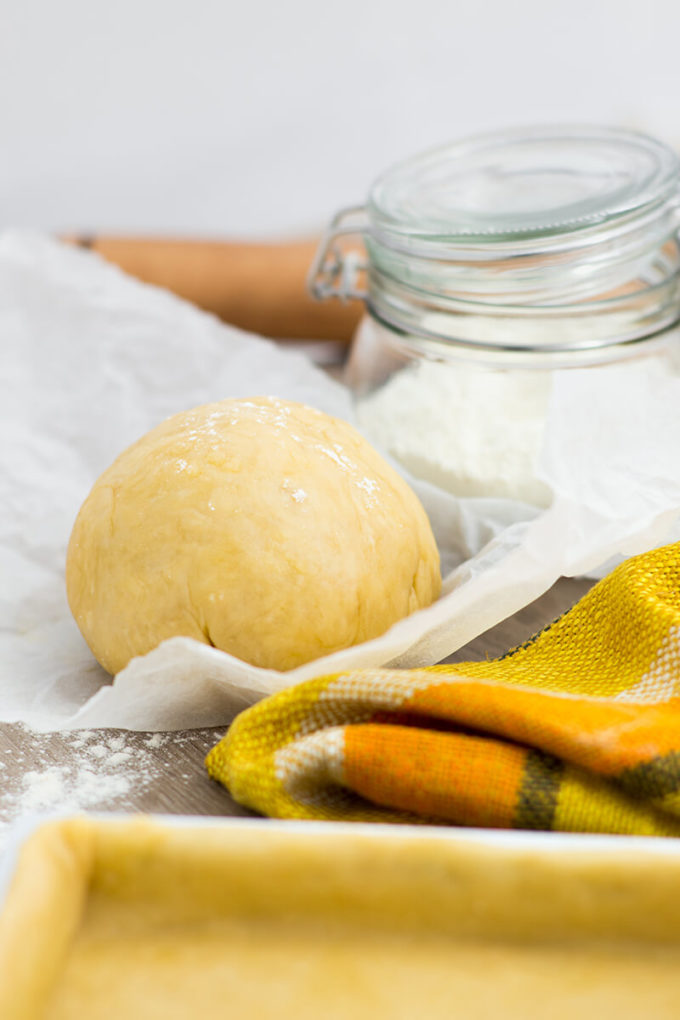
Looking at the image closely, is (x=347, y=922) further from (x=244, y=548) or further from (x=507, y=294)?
(x=507, y=294)

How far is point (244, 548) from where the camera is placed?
Answer: 0.52 metres

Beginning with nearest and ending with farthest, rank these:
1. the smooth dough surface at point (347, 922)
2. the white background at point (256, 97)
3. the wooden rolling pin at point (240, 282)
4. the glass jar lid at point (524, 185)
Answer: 1. the smooth dough surface at point (347, 922)
2. the glass jar lid at point (524, 185)
3. the wooden rolling pin at point (240, 282)
4. the white background at point (256, 97)

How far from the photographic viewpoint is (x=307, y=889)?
1.06ft

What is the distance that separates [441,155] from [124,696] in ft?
1.91

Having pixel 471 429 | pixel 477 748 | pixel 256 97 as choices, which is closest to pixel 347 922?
pixel 477 748

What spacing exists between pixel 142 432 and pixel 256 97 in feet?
3.13

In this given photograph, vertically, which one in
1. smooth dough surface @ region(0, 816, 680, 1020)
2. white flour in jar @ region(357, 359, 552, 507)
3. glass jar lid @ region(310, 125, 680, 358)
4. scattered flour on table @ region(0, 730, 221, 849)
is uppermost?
glass jar lid @ region(310, 125, 680, 358)

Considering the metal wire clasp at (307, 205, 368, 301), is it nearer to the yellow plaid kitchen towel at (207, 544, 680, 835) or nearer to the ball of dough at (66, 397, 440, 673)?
the ball of dough at (66, 397, 440, 673)

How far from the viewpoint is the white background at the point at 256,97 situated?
1.51 m

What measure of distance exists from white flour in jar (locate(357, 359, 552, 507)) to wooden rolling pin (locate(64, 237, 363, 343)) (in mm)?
389

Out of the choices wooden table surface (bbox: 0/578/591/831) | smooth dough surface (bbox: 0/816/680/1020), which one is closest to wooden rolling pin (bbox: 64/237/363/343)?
wooden table surface (bbox: 0/578/591/831)

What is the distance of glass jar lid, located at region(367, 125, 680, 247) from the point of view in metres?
0.71

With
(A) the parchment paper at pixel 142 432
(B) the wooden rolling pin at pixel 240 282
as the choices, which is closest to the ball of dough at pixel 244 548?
(A) the parchment paper at pixel 142 432

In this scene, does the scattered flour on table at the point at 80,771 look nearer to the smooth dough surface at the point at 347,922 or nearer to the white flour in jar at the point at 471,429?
the smooth dough surface at the point at 347,922
